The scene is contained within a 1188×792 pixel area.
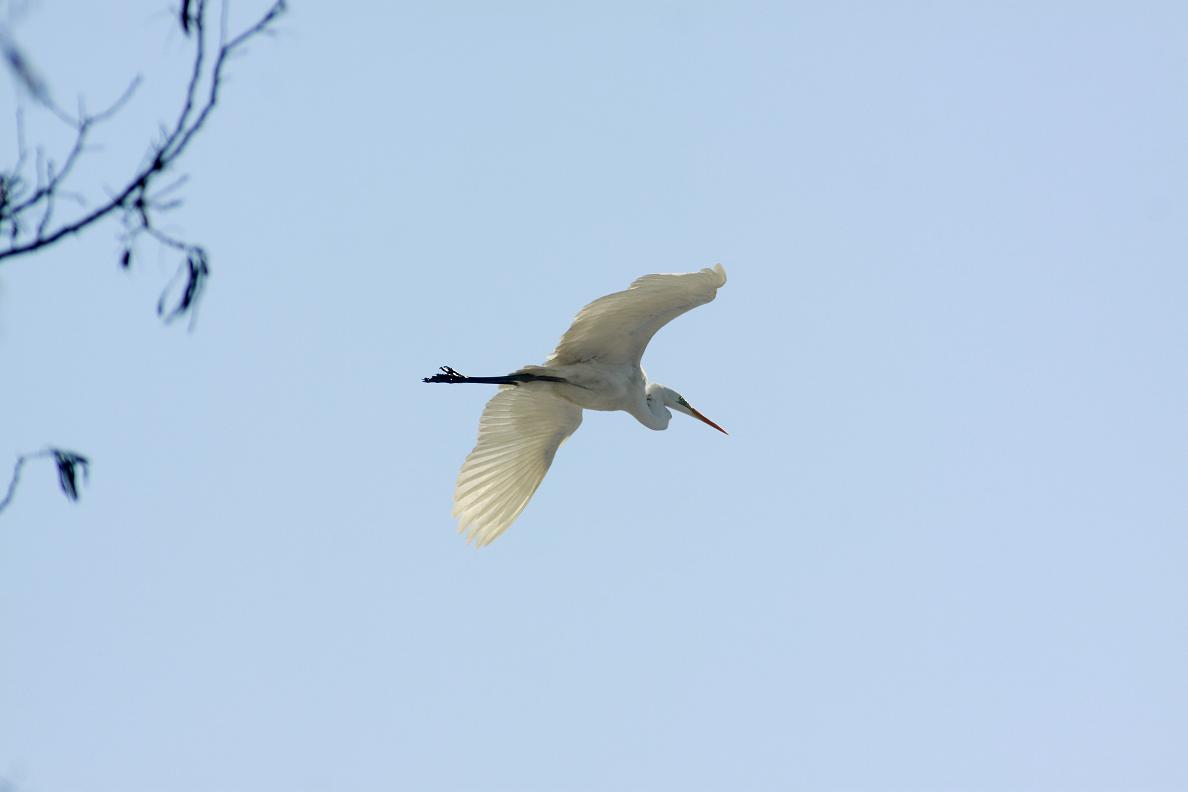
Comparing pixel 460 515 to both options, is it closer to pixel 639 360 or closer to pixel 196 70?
pixel 639 360

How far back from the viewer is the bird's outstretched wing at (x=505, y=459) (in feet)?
34.0

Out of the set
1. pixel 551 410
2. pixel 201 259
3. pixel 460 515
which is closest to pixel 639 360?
pixel 551 410

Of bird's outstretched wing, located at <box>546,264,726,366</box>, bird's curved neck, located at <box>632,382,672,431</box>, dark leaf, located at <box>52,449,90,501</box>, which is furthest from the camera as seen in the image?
bird's curved neck, located at <box>632,382,672,431</box>

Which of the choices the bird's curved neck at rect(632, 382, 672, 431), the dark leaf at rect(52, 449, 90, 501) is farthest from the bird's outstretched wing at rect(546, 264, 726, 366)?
the dark leaf at rect(52, 449, 90, 501)

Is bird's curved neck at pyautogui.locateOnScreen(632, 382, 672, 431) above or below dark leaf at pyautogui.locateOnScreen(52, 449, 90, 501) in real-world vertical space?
above

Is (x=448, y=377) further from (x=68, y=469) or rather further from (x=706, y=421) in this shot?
(x=68, y=469)

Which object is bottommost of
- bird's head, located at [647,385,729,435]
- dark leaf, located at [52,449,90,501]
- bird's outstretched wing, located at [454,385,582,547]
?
dark leaf, located at [52,449,90,501]

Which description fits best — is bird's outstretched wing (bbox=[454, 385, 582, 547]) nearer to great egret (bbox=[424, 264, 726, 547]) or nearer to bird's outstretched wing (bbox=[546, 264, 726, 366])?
great egret (bbox=[424, 264, 726, 547])

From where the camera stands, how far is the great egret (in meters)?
9.52

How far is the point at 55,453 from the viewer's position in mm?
3166

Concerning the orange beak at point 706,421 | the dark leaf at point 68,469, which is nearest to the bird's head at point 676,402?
the orange beak at point 706,421

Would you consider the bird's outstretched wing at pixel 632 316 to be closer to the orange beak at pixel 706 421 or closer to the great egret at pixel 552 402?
the great egret at pixel 552 402

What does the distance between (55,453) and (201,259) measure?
56 cm

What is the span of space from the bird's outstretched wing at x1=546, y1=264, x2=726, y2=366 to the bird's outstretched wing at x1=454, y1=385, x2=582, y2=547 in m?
0.54
